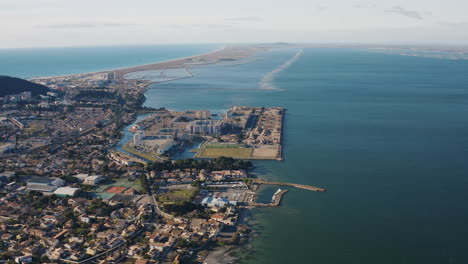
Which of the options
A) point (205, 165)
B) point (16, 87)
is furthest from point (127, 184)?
point (16, 87)

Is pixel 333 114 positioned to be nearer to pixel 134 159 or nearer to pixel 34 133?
pixel 134 159

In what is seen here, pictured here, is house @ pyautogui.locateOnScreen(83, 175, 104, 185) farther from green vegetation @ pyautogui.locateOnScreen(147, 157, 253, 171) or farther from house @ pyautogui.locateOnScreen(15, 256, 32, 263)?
house @ pyautogui.locateOnScreen(15, 256, 32, 263)

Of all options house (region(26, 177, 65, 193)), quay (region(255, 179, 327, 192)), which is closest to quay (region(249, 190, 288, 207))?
quay (region(255, 179, 327, 192))

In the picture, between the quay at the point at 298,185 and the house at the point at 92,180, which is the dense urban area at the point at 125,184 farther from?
the quay at the point at 298,185

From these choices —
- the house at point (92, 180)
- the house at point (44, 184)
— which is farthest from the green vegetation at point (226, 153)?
the house at point (44, 184)

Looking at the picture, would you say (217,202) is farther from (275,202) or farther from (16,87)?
(16,87)
